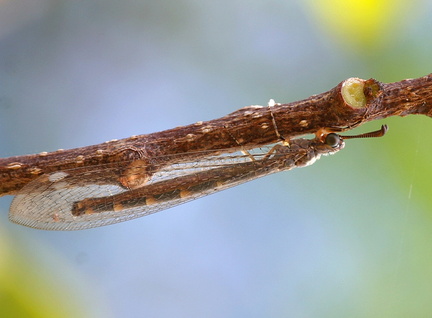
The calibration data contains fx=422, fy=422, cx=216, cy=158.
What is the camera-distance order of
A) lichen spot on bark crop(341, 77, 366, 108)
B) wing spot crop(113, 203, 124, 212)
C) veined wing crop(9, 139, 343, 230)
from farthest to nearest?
wing spot crop(113, 203, 124, 212), veined wing crop(9, 139, 343, 230), lichen spot on bark crop(341, 77, 366, 108)

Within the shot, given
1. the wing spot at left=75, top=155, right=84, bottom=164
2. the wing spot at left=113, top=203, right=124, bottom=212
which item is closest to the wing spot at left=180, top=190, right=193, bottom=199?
the wing spot at left=113, top=203, right=124, bottom=212

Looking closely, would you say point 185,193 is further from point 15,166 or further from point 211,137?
point 15,166

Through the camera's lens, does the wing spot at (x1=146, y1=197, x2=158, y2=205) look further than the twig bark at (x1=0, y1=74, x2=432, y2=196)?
Yes

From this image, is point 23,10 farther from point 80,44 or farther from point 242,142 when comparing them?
point 242,142

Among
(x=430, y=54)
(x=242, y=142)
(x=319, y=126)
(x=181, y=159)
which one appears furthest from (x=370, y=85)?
(x=430, y=54)

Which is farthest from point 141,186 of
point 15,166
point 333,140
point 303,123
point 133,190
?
point 333,140

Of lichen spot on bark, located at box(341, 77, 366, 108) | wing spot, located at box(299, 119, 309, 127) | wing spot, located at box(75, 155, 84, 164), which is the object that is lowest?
wing spot, located at box(299, 119, 309, 127)

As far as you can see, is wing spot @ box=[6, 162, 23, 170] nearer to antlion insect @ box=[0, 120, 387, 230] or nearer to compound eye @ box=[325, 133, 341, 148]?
antlion insect @ box=[0, 120, 387, 230]
